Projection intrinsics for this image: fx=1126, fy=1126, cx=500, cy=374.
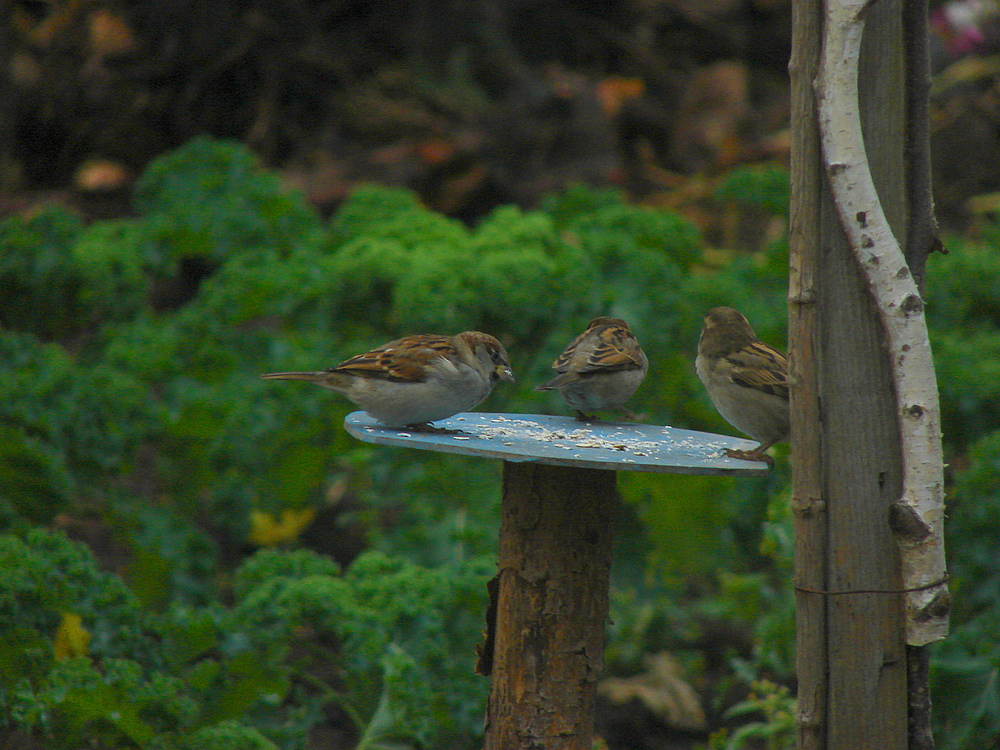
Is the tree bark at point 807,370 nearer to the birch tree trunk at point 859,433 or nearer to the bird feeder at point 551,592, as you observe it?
the birch tree trunk at point 859,433

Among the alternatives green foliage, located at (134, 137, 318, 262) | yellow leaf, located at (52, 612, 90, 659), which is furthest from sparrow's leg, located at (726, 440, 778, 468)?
green foliage, located at (134, 137, 318, 262)

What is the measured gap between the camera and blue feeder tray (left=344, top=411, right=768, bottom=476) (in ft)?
9.12

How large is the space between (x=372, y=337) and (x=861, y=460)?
3983mm

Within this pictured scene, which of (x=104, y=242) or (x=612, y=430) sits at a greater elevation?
(x=104, y=242)

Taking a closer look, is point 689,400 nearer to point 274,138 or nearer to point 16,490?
point 16,490

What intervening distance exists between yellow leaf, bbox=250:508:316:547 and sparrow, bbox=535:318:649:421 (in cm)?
298

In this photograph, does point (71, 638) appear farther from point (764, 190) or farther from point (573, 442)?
point (764, 190)

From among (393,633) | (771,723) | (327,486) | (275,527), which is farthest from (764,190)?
(393,633)

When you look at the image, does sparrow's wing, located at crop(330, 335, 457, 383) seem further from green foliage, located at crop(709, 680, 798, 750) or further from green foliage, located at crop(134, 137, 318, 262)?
green foliage, located at crop(134, 137, 318, 262)

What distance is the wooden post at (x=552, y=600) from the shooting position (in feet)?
11.1

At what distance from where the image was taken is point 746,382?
11.3 ft

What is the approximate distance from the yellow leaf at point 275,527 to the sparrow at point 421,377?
3.06m

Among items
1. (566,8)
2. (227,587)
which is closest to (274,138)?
(566,8)

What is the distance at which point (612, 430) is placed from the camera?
3777 millimetres
